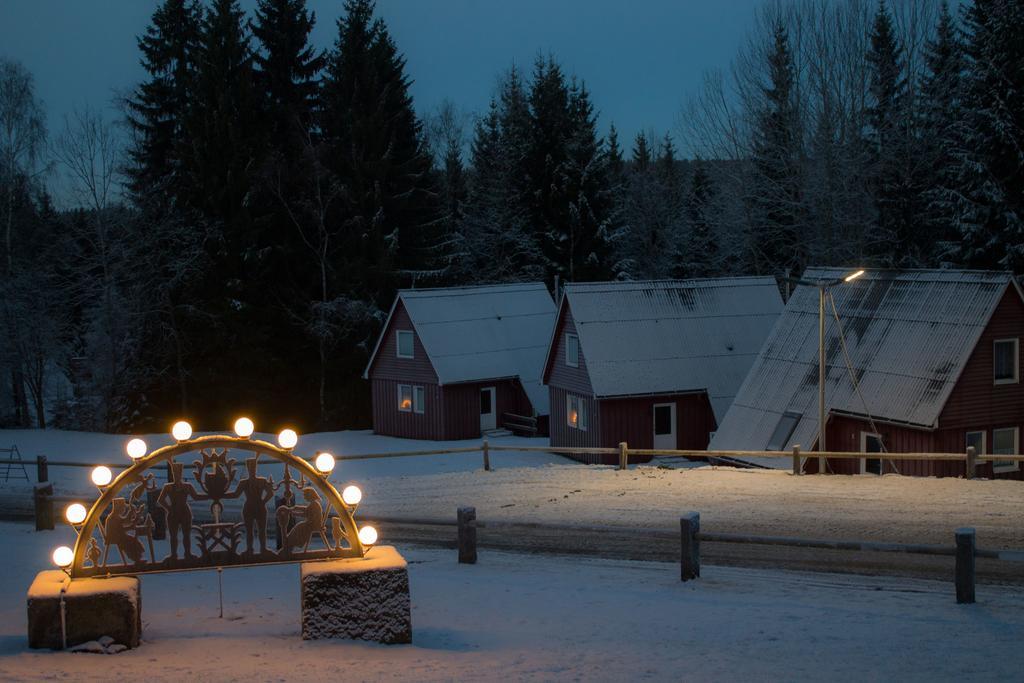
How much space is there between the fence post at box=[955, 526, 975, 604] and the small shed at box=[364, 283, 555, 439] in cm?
3080

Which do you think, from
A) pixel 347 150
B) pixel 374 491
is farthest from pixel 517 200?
pixel 374 491

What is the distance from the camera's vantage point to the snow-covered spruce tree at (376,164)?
53.7 meters

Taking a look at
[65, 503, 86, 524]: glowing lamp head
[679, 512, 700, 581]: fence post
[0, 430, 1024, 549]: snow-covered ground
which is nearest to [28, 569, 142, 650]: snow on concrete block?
[65, 503, 86, 524]: glowing lamp head

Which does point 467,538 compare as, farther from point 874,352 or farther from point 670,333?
point 670,333

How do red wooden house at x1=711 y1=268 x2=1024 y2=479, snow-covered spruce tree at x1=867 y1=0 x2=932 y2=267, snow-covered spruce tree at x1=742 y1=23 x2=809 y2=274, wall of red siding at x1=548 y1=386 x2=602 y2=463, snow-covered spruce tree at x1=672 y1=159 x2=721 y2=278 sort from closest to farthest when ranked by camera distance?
red wooden house at x1=711 y1=268 x2=1024 y2=479 → wall of red siding at x1=548 y1=386 x2=602 y2=463 → snow-covered spruce tree at x1=867 y1=0 x2=932 y2=267 → snow-covered spruce tree at x1=742 y1=23 x2=809 y2=274 → snow-covered spruce tree at x1=672 y1=159 x2=721 y2=278

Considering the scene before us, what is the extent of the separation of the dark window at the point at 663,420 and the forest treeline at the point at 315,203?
14.3 m

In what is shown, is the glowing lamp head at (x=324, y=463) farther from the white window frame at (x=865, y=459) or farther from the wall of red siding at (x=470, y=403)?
the wall of red siding at (x=470, y=403)

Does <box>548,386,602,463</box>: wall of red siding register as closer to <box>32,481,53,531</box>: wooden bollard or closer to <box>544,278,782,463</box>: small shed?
<box>544,278,782,463</box>: small shed

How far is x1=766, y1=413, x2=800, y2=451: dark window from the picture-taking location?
95.3 feet

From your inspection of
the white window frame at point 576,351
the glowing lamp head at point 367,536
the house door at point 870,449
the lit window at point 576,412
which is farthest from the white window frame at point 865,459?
the glowing lamp head at point 367,536

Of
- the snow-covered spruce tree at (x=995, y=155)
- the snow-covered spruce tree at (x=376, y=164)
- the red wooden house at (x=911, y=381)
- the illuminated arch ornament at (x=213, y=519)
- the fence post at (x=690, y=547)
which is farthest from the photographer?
the snow-covered spruce tree at (x=376, y=164)

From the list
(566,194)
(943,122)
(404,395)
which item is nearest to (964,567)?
(404,395)

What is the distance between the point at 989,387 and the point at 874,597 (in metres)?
17.7

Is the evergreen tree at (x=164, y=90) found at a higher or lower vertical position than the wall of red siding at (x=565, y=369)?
higher
